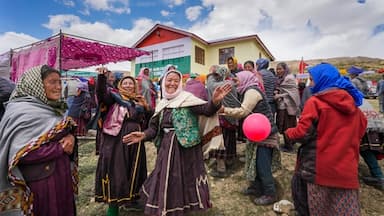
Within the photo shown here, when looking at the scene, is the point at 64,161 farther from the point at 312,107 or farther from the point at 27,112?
the point at 312,107

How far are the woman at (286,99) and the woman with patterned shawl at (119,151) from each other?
2754 millimetres

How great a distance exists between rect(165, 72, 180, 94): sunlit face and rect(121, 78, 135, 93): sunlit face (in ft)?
1.94

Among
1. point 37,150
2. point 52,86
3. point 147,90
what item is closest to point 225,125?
point 147,90

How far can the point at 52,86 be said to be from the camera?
1.81 metres

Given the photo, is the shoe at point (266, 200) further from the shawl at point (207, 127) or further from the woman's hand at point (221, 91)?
the woman's hand at point (221, 91)

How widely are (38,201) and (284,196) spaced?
2961mm

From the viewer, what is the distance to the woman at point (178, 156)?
2119 mm

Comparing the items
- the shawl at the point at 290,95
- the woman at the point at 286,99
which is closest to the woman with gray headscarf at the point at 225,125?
the woman at the point at 286,99

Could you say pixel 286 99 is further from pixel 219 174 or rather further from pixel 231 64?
pixel 219 174

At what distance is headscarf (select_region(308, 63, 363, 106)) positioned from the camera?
192 centimetres

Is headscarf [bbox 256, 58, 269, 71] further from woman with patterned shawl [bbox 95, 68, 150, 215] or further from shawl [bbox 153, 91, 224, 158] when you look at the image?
woman with patterned shawl [bbox 95, 68, 150, 215]

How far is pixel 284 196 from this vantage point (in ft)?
10.4

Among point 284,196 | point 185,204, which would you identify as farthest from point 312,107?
point 284,196

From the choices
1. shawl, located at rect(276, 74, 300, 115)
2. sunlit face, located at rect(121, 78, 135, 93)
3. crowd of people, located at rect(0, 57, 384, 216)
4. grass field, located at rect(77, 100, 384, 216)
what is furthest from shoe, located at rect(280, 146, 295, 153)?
sunlit face, located at rect(121, 78, 135, 93)
